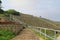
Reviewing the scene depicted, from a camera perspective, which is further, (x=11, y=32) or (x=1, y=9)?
(x=1, y=9)

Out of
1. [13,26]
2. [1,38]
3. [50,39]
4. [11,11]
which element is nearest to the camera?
[50,39]

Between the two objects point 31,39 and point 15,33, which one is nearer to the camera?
point 31,39

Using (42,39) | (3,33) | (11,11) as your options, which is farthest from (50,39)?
(11,11)

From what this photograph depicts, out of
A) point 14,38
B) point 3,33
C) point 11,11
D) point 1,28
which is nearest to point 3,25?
point 1,28

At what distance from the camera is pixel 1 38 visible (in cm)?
2419

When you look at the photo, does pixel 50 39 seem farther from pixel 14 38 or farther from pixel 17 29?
pixel 17 29

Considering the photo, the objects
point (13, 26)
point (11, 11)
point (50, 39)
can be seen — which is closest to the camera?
point (50, 39)

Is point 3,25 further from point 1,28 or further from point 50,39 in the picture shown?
point 50,39

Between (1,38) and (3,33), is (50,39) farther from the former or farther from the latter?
(3,33)

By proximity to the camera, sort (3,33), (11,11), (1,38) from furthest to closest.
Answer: (11,11)
(3,33)
(1,38)

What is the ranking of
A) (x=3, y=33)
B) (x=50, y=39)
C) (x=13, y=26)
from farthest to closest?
(x=13, y=26) < (x=3, y=33) < (x=50, y=39)

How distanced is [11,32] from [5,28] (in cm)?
137

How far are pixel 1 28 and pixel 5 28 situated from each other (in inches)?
19.8

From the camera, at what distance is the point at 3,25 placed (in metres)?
29.5
